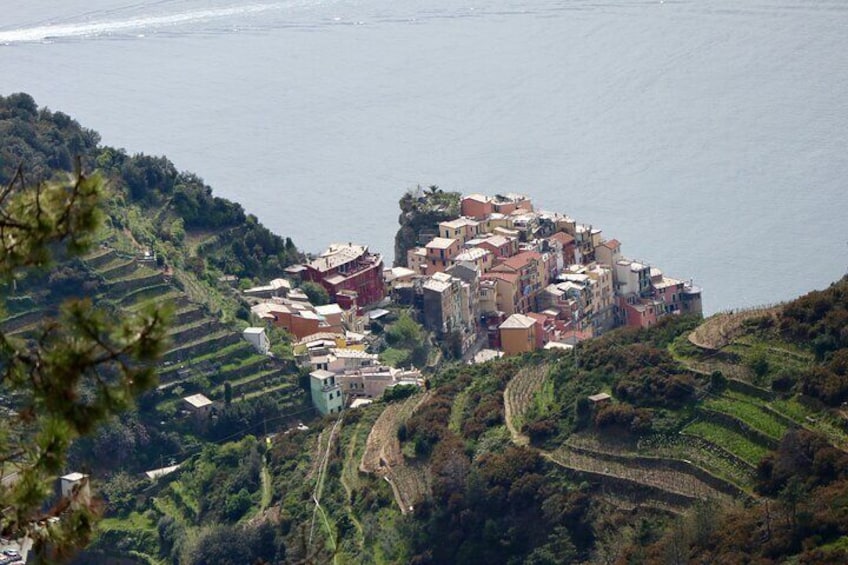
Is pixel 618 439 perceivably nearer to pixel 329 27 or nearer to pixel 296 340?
pixel 296 340

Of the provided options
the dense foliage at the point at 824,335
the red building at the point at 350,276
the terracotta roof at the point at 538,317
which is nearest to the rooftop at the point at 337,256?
the red building at the point at 350,276

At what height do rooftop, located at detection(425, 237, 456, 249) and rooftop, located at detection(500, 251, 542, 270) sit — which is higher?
rooftop, located at detection(425, 237, 456, 249)

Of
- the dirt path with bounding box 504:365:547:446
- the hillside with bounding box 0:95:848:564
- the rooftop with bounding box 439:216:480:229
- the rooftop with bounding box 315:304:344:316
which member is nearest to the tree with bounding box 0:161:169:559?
the hillside with bounding box 0:95:848:564

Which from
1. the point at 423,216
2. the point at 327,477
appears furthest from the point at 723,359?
the point at 423,216

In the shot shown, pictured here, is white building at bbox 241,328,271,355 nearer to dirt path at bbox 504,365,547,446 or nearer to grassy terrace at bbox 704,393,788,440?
dirt path at bbox 504,365,547,446

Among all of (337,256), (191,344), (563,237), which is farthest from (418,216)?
(191,344)
